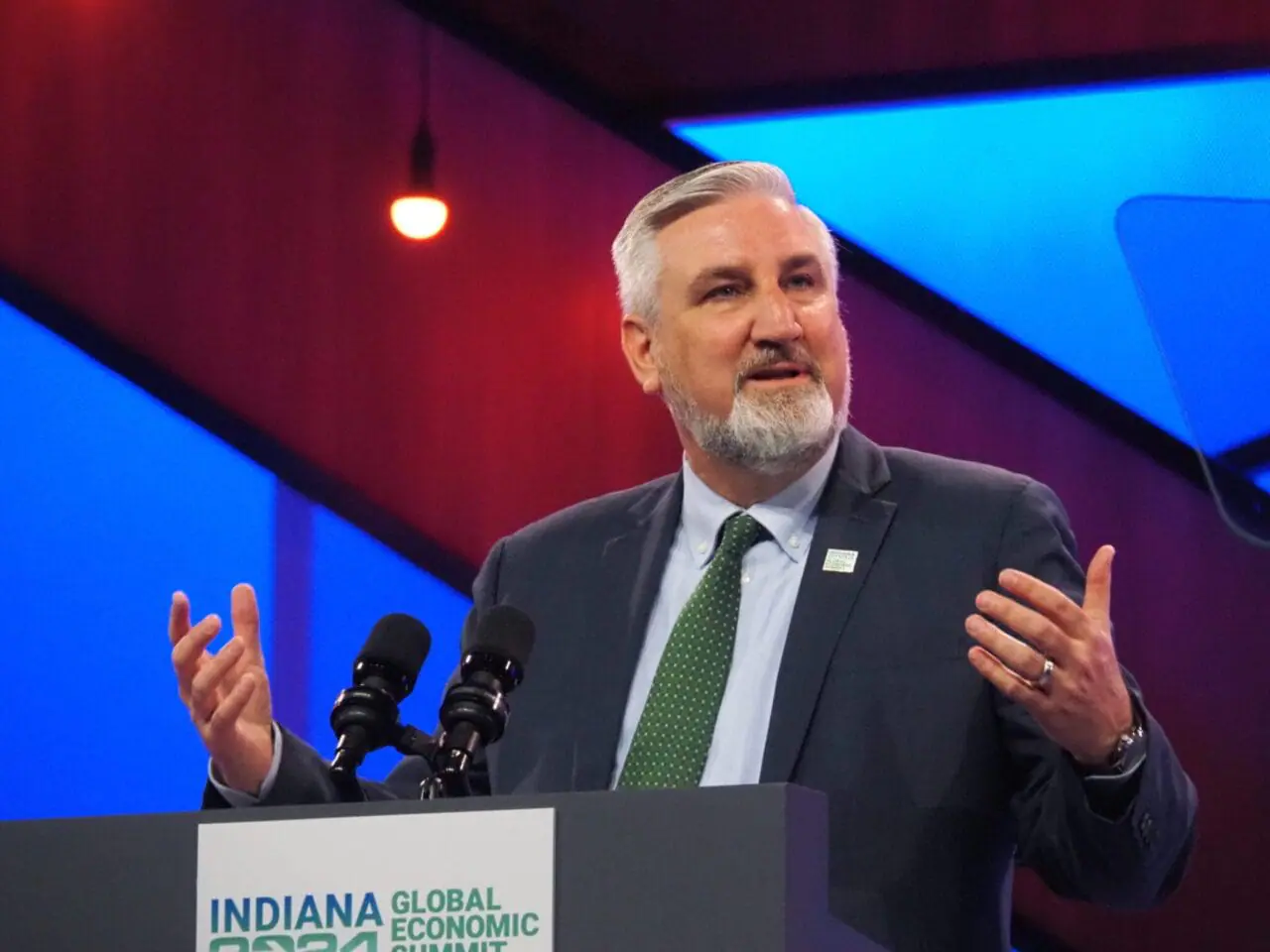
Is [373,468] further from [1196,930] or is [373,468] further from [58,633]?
[1196,930]

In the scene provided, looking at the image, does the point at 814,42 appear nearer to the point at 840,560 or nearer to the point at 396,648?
the point at 840,560

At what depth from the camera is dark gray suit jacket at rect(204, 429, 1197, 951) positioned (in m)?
1.95

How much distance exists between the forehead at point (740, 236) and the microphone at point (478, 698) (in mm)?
923

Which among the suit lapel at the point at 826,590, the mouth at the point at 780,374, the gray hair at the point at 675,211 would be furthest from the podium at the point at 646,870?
the gray hair at the point at 675,211

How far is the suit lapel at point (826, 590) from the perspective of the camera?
2182mm

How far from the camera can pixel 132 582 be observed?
11.0 feet

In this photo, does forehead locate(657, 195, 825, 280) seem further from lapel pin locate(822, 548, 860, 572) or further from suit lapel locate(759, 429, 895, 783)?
lapel pin locate(822, 548, 860, 572)

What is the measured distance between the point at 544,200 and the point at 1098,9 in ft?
3.49

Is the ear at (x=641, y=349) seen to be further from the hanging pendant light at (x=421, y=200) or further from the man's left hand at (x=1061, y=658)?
the man's left hand at (x=1061, y=658)

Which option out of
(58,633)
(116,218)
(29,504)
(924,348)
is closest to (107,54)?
(116,218)

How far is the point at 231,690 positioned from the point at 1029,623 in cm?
82

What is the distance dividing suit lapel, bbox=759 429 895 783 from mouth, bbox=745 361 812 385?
0.13 meters

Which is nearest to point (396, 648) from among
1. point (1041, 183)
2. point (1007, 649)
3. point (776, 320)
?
point (1007, 649)

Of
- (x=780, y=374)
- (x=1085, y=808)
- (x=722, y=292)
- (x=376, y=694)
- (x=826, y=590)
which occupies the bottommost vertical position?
(x=1085, y=808)
